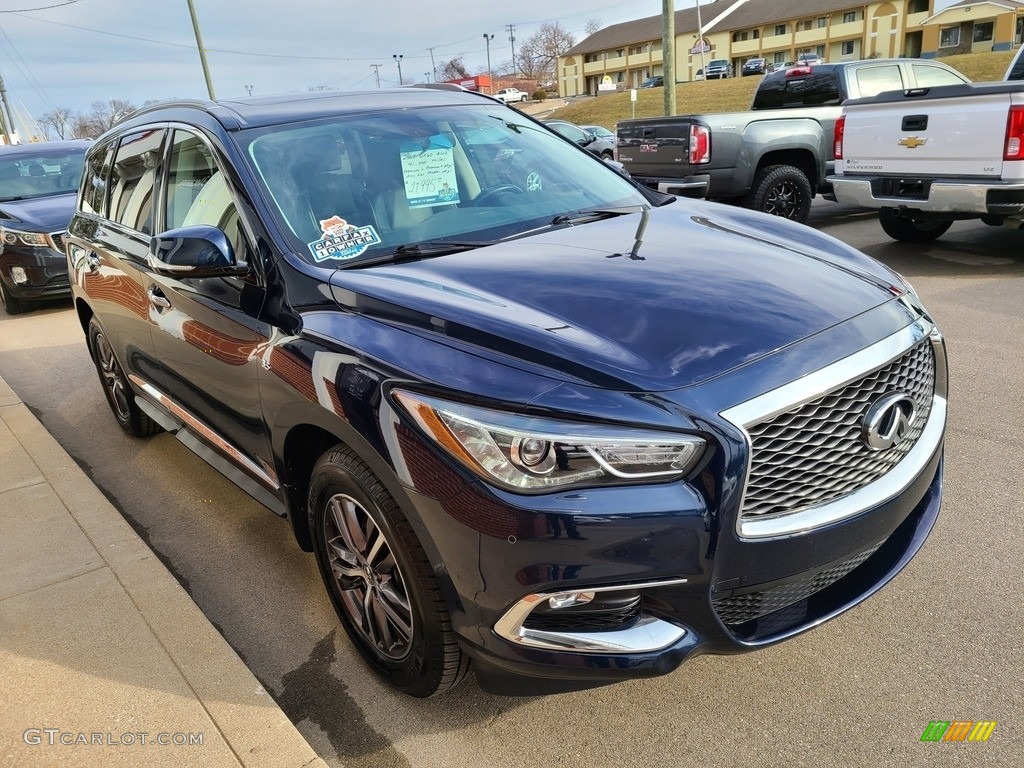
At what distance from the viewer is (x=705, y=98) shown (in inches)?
1598

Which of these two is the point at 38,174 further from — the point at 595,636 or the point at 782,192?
the point at 595,636

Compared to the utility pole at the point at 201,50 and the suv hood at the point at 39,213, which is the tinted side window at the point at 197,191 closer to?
the suv hood at the point at 39,213

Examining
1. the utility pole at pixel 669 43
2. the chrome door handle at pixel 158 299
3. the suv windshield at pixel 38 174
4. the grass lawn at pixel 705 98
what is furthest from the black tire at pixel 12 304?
the grass lawn at pixel 705 98

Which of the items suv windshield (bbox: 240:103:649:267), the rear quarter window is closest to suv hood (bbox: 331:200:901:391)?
suv windshield (bbox: 240:103:649:267)

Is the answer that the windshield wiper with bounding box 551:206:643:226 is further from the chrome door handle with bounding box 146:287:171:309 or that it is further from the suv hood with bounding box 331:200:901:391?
the chrome door handle with bounding box 146:287:171:309

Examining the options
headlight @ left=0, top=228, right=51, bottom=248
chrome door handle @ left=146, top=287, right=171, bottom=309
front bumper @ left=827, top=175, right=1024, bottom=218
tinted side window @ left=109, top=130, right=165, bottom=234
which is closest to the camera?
chrome door handle @ left=146, top=287, right=171, bottom=309

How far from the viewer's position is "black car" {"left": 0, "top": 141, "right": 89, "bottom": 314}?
886cm

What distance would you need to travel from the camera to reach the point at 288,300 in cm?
270

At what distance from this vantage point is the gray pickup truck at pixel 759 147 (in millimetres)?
8688

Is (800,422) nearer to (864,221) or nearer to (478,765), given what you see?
(478,765)

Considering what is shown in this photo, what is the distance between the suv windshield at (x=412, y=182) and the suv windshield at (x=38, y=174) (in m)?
8.59

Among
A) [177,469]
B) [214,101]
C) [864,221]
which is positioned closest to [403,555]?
[214,101]

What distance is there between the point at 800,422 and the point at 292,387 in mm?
1528

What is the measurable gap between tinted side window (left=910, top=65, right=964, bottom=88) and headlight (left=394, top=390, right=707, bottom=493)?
34.5 ft
